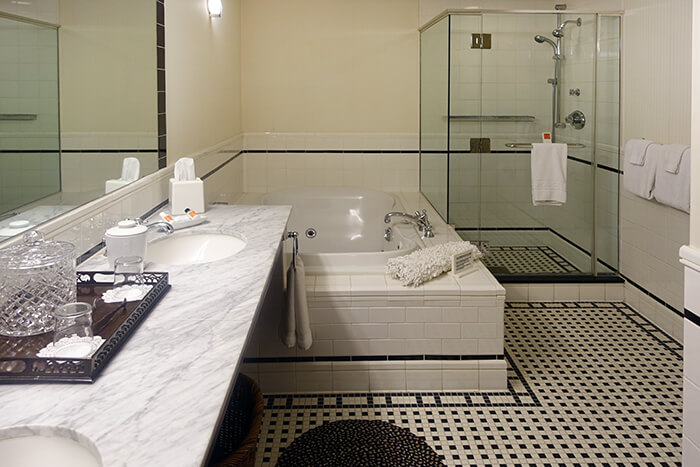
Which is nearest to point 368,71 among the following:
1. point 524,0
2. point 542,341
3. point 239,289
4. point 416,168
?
point 416,168

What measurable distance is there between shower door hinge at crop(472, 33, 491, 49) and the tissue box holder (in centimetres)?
211

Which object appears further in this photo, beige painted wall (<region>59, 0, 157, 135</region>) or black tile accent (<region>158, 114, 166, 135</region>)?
black tile accent (<region>158, 114, 166, 135</region>)

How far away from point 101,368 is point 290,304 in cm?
166

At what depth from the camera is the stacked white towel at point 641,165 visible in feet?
11.8

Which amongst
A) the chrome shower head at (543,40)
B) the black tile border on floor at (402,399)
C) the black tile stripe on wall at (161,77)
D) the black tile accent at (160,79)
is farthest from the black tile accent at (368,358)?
the chrome shower head at (543,40)

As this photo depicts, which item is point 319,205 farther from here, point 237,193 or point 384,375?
point 384,375

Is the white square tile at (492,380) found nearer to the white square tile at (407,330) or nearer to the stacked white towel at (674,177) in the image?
the white square tile at (407,330)

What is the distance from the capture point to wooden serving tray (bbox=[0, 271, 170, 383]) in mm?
1163

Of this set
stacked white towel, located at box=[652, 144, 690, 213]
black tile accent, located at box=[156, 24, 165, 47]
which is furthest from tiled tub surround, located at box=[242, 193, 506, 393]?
black tile accent, located at box=[156, 24, 165, 47]

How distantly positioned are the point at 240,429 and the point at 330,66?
3683 mm

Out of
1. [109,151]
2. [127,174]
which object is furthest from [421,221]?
[109,151]

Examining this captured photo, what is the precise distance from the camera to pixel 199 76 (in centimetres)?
364

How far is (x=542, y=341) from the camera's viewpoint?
11.8 ft

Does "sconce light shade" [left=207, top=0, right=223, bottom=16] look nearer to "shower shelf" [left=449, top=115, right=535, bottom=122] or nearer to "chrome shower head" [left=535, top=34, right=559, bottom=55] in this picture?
"shower shelf" [left=449, top=115, right=535, bottom=122]
